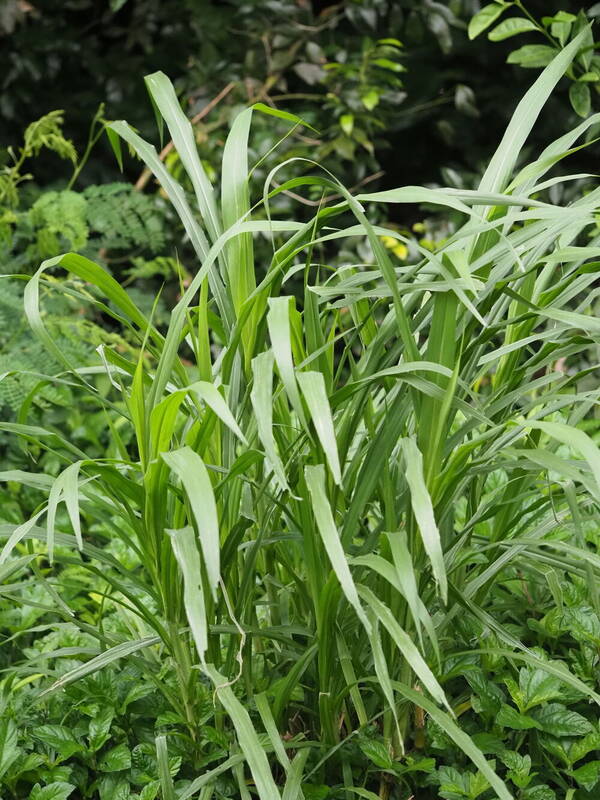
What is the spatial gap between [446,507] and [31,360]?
4.81 feet

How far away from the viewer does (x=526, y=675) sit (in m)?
1.10

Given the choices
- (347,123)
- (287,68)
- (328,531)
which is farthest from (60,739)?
(287,68)

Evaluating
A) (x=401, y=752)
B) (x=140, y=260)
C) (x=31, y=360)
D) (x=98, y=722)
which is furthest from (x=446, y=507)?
(x=140, y=260)

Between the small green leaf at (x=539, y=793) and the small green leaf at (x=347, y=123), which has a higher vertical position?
the small green leaf at (x=347, y=123)

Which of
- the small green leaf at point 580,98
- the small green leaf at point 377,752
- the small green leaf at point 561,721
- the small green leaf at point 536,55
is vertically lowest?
the small green leaf at point 561,721

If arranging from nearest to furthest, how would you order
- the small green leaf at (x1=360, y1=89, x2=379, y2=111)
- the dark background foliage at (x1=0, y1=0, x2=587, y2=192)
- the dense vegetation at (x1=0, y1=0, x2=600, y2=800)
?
the dense vegetation at (x1=0, y1=0, x2=600, y2=800), the small green leaf at (x1=360, y1=89, x2=379, y2=111), the dark background foliage at (x1=0, y1=0, x2=587, y2=192)

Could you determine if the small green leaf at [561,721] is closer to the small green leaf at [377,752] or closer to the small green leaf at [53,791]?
the small green leaf at [377,752]

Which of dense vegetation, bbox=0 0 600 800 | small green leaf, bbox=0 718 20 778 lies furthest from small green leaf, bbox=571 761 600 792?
small green leaf, bbox=0 718 20 778

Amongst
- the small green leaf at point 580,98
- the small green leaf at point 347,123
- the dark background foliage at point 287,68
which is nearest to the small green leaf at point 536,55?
the small green leaf at point 580,98

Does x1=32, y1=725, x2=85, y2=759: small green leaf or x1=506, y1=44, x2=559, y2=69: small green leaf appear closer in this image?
x1=32, y1=725, x2=85, y2=759: small green leaf

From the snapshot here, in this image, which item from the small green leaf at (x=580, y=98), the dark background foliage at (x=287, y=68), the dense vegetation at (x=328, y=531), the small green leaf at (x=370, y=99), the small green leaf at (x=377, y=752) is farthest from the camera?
the dark background foliage at (x=287, y=68)

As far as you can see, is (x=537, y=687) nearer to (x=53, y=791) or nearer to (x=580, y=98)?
(x=53, y=791)

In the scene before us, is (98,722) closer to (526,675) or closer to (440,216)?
(526,675)

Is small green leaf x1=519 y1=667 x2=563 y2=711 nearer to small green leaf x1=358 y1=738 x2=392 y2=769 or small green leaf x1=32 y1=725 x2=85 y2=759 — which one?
small green leaf x1=358 y1=738 x2=392 y2=769
